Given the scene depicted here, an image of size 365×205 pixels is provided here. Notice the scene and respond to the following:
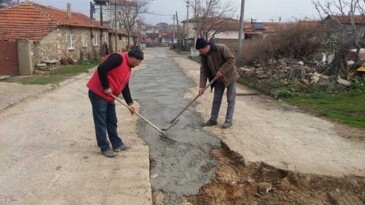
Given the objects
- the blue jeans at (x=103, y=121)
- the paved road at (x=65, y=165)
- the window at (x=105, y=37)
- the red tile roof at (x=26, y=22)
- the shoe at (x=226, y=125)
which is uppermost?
the red tile roof at (x=26, y=22)

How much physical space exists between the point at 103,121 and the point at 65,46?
1969cm

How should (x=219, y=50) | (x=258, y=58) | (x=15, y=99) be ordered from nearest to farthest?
1. (x=219, y=50)
2. (x=15, y=99)
3. (x=258, y=58)

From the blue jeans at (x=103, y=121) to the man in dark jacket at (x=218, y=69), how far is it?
204 centimetres

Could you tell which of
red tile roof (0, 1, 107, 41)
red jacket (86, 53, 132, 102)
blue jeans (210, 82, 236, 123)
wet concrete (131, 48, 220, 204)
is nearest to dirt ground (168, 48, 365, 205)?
wet concrete (131, 48, 220, 204)

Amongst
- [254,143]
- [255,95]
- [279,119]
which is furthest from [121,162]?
[255,95]

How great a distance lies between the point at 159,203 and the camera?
4.42 metres

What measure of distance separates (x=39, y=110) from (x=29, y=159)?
3.96 meters

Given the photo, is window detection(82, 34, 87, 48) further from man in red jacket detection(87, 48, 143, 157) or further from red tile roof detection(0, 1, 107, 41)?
man in red jacket detection(87, 48, 143, 157)

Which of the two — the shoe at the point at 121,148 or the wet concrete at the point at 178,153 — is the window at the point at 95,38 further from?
the shoe at the point at 121,148

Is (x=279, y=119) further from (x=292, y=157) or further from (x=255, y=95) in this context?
(x=255, y=95)

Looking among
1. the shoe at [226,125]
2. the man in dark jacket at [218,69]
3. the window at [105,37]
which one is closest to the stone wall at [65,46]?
the window at [105,37]

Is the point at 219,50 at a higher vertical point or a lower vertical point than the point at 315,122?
higher

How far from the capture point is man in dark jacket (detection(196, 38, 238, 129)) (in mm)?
7074

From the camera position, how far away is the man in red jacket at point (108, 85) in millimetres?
5281
